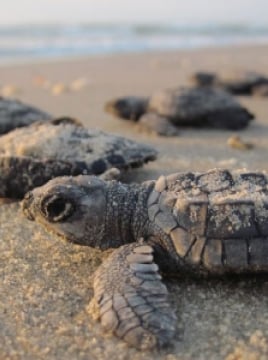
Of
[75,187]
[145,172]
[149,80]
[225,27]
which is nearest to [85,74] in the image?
[149,80]

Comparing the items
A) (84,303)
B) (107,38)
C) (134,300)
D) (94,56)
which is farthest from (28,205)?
(107,38)

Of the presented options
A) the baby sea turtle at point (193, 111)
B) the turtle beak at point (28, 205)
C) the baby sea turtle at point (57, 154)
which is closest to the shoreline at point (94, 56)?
the baby sea turtle at point (193, 111)

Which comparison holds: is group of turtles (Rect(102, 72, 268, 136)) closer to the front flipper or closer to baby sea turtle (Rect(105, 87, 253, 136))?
baby sea turtle (Rect(105, 87, 253, 136))

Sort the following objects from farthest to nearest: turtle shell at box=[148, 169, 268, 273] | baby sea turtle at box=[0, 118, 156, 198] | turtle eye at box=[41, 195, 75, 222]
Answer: baby sea turtle at box=[0, 118, 156, 198], turtle eye at box=[41, 195, 75, 222], turtle shell at box=[148, 169, 268, 273]

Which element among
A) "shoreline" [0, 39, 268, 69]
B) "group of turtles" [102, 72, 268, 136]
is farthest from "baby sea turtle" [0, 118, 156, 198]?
"shoreline" [0, 39, 268, 69]

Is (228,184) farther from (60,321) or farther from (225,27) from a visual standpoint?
(225,27)
